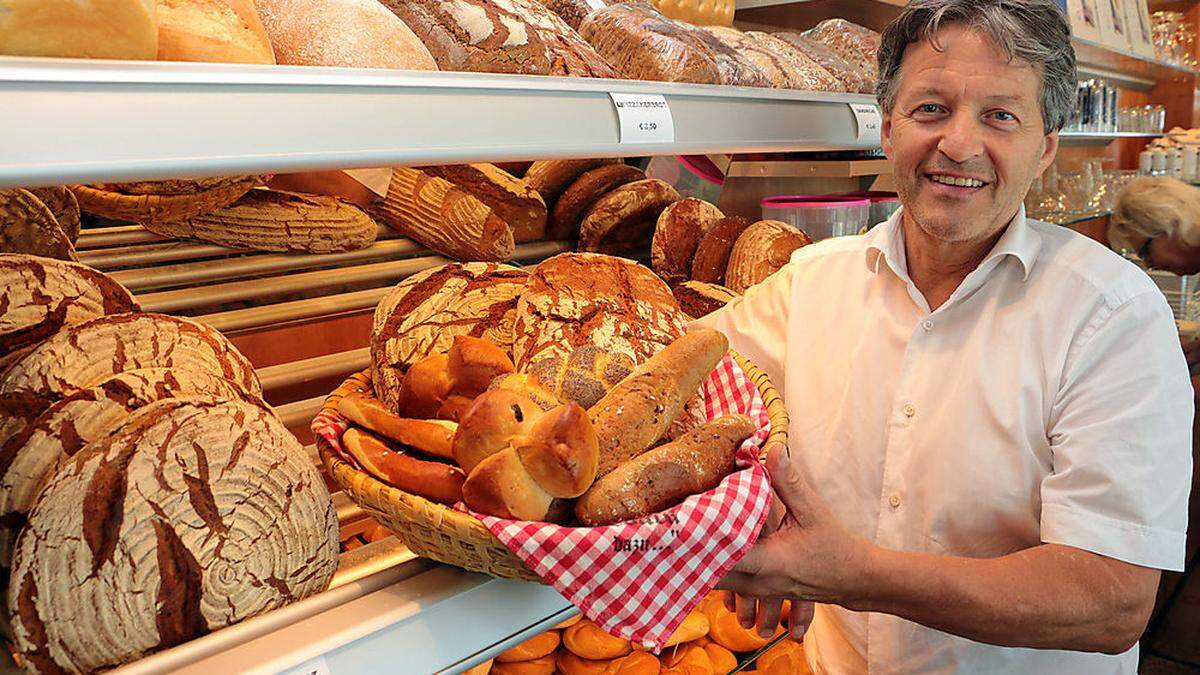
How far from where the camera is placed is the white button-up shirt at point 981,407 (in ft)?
3.48

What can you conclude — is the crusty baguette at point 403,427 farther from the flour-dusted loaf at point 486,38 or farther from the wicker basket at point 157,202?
the wicker basket at point 157,202

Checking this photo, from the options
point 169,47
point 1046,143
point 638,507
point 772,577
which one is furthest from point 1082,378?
point 169,47

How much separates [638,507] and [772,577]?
0.23 meters

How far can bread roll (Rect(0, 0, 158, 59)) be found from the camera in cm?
60

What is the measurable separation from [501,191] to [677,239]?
0.33 m

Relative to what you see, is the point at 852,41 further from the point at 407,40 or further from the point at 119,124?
the point at 119,124

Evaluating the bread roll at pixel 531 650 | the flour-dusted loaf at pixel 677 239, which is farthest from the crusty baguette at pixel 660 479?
the flour-dusted loaf at pixel 677 239

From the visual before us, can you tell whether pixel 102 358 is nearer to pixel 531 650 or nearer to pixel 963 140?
pixel 531 650

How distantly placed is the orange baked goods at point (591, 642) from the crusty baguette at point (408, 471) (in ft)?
2.26

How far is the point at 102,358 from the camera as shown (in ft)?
2.81

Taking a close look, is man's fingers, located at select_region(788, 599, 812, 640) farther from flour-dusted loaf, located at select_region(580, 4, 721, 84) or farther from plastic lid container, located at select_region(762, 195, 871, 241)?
plastic lid container, located at select_region(762, 195, 871, 241)

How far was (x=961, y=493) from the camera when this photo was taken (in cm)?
118

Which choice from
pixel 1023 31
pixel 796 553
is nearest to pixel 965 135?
pixel 1023 31

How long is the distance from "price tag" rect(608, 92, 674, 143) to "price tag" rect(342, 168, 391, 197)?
708 millimetres
